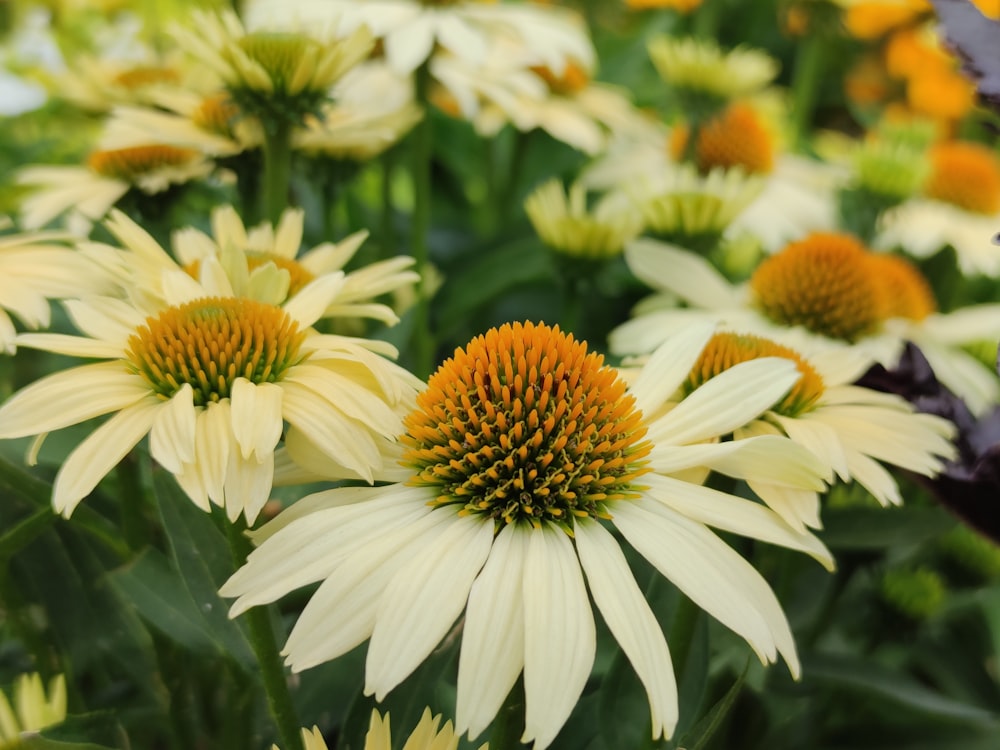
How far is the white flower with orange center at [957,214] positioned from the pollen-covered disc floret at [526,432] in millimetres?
760

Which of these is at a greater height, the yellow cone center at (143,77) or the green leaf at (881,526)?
the yellow cone center at (143,77)

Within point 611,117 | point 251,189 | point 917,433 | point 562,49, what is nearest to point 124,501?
point 251,189

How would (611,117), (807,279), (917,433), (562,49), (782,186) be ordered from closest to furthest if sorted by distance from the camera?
(917,433), (807,279), (562,49), (611,117), (782,186)

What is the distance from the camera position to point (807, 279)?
0.68m

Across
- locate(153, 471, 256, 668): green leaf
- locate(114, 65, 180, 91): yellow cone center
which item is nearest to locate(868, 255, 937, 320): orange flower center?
locate(153, 471, 256, 668): green leaf

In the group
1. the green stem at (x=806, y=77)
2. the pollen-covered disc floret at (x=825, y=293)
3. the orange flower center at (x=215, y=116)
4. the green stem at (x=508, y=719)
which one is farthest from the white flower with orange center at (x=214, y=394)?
the green stem at (x=806, y=77)

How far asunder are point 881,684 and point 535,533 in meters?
0.36

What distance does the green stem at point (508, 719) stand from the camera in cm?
38

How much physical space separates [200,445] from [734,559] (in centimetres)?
22

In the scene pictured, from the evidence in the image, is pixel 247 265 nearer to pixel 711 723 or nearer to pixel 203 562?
pixel 203 562

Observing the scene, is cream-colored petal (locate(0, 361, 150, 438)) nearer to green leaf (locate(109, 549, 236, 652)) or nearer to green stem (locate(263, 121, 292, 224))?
green leaf (locate(109, 549, 236, 652))

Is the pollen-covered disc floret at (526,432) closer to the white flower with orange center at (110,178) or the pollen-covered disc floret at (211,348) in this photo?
the pollen-covered disc floret at (211,348)

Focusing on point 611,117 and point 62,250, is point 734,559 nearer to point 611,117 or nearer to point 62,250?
point 62,250

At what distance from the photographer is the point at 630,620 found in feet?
1.13
